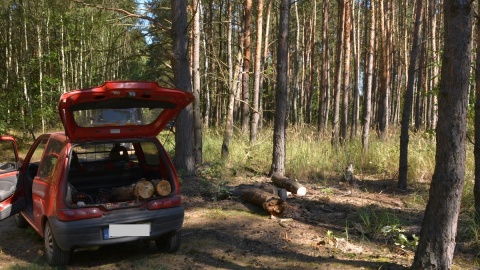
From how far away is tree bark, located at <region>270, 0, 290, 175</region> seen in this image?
9727 millimetres

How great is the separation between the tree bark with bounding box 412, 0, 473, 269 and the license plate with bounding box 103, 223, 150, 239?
313cm

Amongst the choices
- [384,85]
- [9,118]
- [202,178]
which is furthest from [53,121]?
[384,85]

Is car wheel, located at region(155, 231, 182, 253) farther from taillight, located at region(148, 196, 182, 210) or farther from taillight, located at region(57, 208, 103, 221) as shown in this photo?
taillight, located at region(57, 208, 103, 221)

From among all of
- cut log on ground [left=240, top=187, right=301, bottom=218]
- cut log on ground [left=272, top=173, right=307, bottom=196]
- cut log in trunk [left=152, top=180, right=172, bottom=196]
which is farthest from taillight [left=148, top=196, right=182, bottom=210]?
cut log on ground [left=272, top=173, right=307, bottom=196]

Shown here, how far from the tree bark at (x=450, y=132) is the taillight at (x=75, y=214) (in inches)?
143

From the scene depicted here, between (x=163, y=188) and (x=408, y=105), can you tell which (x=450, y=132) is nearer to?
(x=163, y=188)

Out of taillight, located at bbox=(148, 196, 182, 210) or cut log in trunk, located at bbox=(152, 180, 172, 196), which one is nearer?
taillight, located at bbox=(148, 196, 182, 210)

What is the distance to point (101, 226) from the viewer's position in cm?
461

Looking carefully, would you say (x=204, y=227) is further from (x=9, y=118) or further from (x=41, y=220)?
(x=9, y=118)

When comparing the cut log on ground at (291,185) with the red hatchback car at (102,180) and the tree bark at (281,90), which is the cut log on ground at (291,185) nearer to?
the tree bark at (281,90)

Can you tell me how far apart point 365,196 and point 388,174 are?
7.64 ft

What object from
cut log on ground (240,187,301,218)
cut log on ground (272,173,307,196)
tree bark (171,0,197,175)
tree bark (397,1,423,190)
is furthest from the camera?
tree bark (171,0,197,175)

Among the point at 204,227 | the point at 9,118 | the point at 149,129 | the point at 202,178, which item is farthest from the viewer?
the point at 9,118

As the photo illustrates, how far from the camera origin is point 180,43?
29.7 feet
